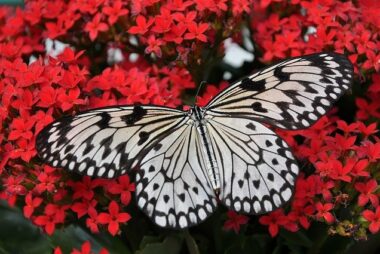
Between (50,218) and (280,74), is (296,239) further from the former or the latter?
(50,218)

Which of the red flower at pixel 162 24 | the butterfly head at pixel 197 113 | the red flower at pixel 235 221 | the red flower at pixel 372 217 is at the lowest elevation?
the red flower at pixel 372 217

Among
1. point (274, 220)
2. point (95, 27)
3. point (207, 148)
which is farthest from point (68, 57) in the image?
point (274, 220)

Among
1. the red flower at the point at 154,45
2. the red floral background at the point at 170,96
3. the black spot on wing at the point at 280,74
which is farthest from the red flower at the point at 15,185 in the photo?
the black spot on wing at the point at 280,74

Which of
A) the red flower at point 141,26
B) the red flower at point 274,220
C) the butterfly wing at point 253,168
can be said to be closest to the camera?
the butterfly wing at point 253,168

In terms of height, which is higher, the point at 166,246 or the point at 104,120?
the point at 104,120

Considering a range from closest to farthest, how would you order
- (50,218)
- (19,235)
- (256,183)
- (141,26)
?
(256,183) < (50,218) < (141,26) < (19,235)

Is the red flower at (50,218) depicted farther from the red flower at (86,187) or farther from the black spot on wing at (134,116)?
the black spot on wing at (134,116)

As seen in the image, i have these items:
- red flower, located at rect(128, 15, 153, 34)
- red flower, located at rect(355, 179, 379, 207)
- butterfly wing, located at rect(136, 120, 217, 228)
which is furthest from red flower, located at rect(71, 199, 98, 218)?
red flower, located at rect(355, 179, 379, 207)
